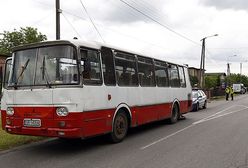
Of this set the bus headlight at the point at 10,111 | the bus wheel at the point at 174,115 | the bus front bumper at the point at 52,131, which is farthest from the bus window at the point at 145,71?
the bus headlight at the point at 10,111

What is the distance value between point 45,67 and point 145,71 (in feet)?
15.1

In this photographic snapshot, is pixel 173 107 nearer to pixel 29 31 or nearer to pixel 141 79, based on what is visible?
pixel 141 79

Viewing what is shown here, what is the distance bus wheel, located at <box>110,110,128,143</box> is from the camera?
34.3ft

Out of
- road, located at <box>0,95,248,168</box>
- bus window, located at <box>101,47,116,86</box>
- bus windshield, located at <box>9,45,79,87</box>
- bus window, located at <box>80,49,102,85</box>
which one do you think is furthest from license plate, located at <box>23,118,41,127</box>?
bus window, located at <box>101,47,116,86</box>

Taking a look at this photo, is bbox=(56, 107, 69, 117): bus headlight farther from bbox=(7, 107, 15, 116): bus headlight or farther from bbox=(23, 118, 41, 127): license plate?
bbox=(7, 107, 15, 116): bus headlight

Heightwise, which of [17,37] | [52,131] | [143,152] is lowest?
[143,152]

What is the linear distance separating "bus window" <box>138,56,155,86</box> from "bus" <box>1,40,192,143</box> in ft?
3.45

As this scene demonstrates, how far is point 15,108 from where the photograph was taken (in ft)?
30.9

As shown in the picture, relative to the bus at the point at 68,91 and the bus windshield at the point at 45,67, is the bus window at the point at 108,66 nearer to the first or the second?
the bus at the point at 68,91

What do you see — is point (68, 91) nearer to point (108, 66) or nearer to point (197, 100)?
point (108, 66)

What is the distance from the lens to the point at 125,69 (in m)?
11.4

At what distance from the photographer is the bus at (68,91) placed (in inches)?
343

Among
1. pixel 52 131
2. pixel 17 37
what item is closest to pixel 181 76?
pixel 52 131

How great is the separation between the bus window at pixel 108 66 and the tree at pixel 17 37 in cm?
4274
